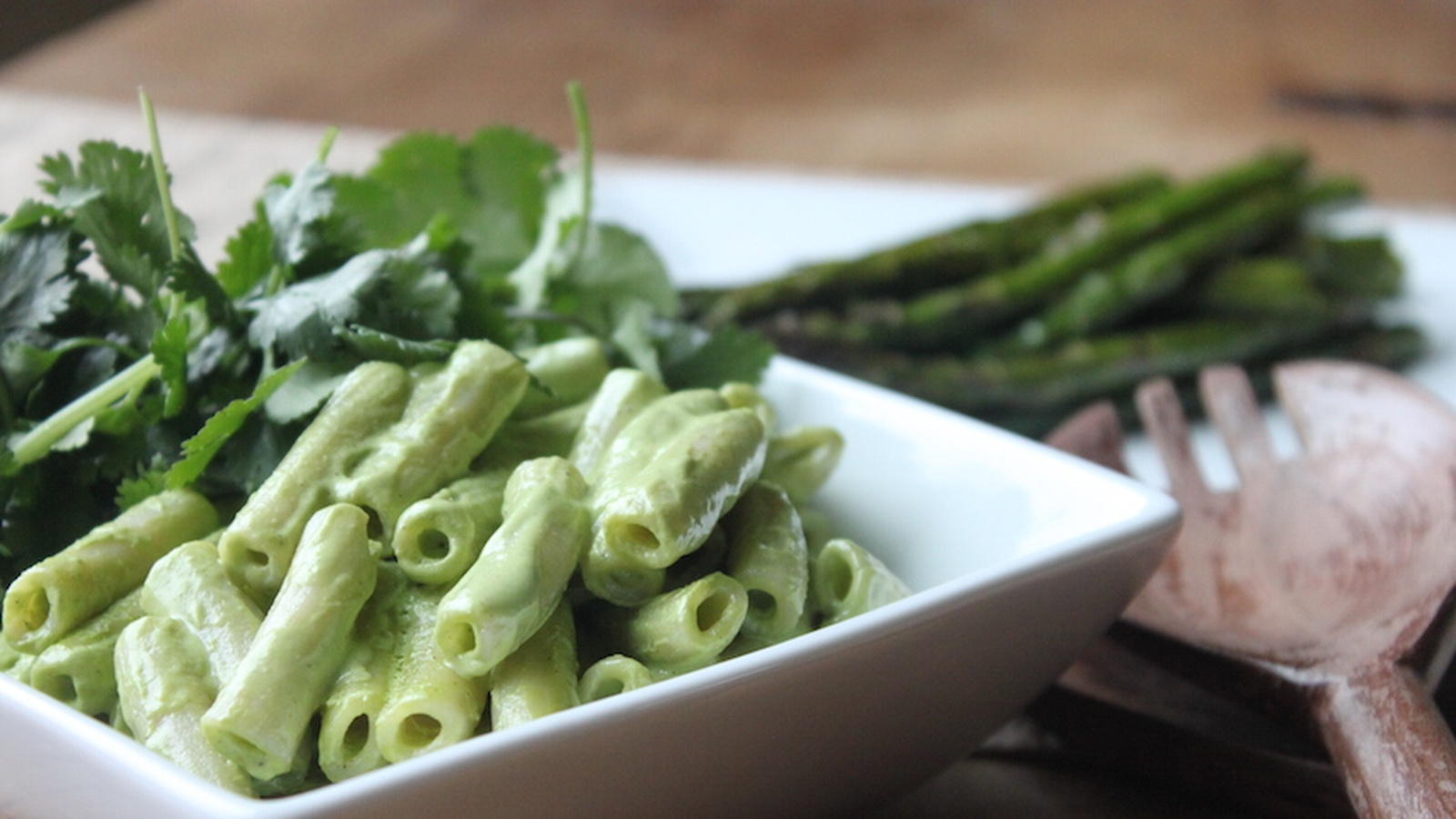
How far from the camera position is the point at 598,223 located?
143 cm

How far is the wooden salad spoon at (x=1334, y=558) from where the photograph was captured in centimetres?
106

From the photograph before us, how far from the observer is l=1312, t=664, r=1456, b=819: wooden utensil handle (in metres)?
0.99

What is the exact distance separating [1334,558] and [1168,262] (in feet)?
4.03

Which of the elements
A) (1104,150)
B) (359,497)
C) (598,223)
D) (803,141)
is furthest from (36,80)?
(359,497)

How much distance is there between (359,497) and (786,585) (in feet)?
0.85

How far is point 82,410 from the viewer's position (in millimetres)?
1118

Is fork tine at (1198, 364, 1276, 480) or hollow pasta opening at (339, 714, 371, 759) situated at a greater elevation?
hollow pasta opening at (339, 714, 371, 759)

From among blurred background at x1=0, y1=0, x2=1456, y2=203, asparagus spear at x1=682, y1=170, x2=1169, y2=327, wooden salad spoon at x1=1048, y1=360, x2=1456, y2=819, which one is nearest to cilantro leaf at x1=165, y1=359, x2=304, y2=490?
wooden salad spoon at x1=1048, y1=360, x2=1456, y2=819

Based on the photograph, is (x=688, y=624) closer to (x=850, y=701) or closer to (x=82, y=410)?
(x=850, y=701)

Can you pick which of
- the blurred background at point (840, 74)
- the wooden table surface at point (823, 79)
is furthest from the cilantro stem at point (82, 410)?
the blurred background at point (840, 74)

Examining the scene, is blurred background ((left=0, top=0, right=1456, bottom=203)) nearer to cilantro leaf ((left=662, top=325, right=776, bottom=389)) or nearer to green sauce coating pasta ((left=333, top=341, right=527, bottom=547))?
cilantro leaf ((left=662, top=325, right=776, bottom=389))

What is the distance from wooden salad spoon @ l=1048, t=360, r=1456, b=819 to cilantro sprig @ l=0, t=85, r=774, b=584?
0.50 metres

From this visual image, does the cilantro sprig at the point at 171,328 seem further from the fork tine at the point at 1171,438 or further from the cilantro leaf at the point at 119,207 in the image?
the fork tine at the point at 1171,438

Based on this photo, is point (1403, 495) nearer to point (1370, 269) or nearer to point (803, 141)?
point (1370, 269)
